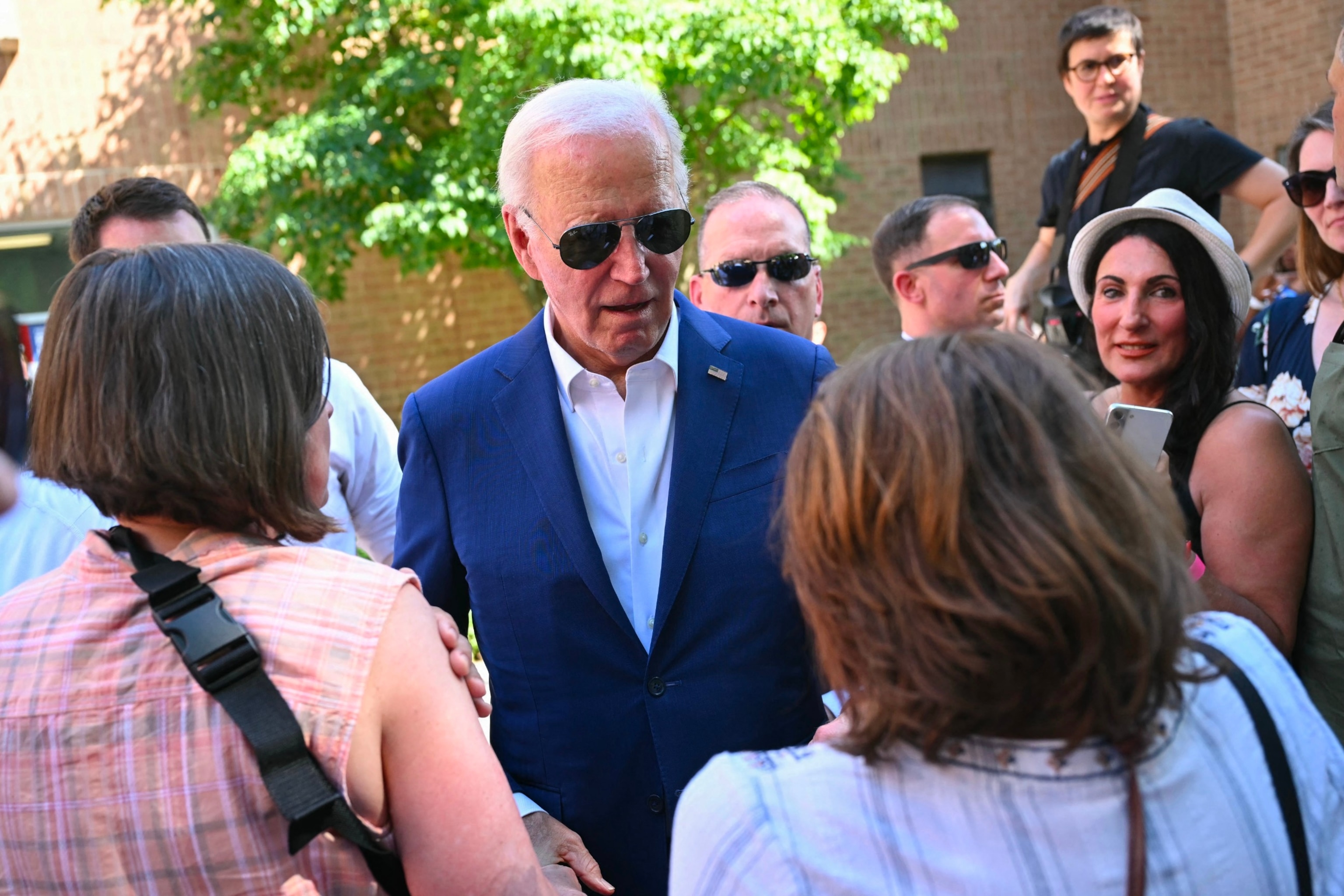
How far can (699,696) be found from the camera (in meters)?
2.34

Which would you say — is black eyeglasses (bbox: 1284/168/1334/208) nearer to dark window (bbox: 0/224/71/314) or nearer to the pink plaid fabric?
the pink plaid fabric

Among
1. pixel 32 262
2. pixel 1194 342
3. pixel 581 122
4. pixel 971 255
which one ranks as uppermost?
pixel 32 262

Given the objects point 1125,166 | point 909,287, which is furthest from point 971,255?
point 1125,166

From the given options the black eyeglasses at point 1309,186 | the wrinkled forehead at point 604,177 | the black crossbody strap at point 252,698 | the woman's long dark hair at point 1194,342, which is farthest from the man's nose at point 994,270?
the black crossbody strap at point 252,698

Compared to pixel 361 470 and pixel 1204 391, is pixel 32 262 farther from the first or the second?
pixel 1204 391

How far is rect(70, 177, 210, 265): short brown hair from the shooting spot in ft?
12.1

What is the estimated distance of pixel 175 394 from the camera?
1.56 metres

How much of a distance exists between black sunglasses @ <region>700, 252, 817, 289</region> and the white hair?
4.51 feet

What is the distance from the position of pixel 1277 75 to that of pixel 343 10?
358 inches

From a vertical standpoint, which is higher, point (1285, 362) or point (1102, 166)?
point (1102, 166)

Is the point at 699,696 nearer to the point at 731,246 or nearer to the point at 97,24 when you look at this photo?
the point at 731,246

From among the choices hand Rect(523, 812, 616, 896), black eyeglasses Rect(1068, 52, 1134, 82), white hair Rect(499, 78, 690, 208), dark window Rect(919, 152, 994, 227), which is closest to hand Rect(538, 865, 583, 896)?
hand Rect(523, 812, 616, 896)

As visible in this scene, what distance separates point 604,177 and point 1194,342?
1489mm

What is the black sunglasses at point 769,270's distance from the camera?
4.07 m
